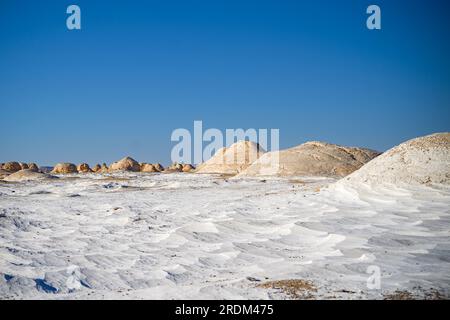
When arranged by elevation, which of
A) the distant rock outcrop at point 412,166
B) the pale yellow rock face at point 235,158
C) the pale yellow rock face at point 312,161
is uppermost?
the distant rock outcrop at point 412,166

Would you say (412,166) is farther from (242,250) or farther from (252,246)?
(242,250)

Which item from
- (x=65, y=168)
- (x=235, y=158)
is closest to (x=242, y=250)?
(x=235, y=158)

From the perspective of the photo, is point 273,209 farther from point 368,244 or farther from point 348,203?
point 368,244

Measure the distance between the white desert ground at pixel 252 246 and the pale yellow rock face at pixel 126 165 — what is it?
50.5 meters

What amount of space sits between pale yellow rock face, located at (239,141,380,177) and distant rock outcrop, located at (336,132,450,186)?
37.9 feet

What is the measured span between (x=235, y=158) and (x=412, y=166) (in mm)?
34644

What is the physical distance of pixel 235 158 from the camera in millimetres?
47156

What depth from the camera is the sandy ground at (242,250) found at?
15.9ft
